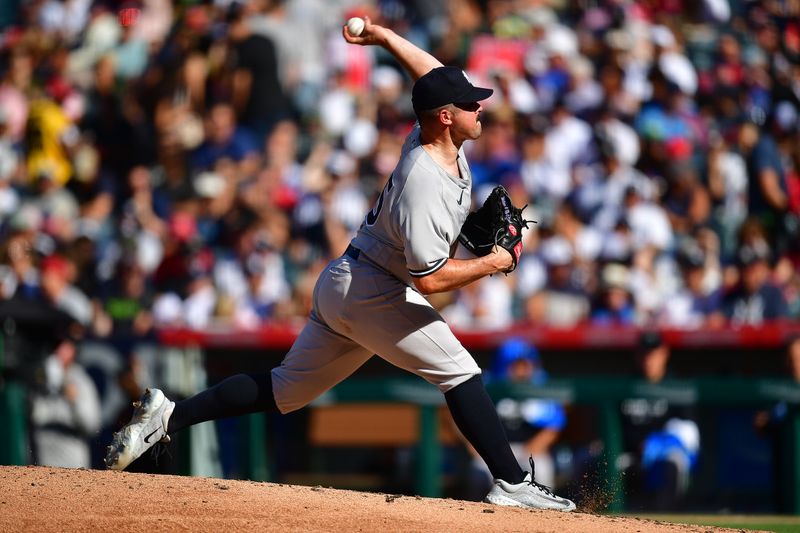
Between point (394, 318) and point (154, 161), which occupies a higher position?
point (154, 161)

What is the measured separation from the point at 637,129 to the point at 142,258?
4.47 meters

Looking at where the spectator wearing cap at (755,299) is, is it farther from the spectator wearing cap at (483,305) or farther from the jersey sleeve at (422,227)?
the jersey sleeve at (422,227)

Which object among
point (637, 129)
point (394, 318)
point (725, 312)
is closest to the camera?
point (394, 318)

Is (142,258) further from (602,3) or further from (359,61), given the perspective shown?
(602,3)

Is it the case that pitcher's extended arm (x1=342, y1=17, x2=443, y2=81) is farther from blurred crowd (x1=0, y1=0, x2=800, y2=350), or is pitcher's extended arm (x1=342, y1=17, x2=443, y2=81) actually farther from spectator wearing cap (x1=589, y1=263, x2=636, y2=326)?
spectator wearing cap (x1=589, y1=263, x2=636, y2=326)

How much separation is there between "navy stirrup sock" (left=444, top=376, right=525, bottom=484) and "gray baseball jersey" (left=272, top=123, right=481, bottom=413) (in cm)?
6

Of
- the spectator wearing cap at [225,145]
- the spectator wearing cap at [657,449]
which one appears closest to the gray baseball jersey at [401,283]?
the spectator wearing cap at [657,449]

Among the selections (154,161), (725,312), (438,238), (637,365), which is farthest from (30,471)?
(154,161)

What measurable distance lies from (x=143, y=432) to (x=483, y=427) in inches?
56.2

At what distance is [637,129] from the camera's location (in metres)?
11.5

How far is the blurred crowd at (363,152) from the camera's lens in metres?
9.95

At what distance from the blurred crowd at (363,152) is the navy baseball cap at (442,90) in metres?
4.26

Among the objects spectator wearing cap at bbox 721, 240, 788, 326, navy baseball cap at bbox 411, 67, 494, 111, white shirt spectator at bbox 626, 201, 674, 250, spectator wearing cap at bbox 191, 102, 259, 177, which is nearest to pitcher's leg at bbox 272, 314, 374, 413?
navy baseball cap at bbox 411, 67, 494, 111

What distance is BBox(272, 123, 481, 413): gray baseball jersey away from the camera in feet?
15.7
